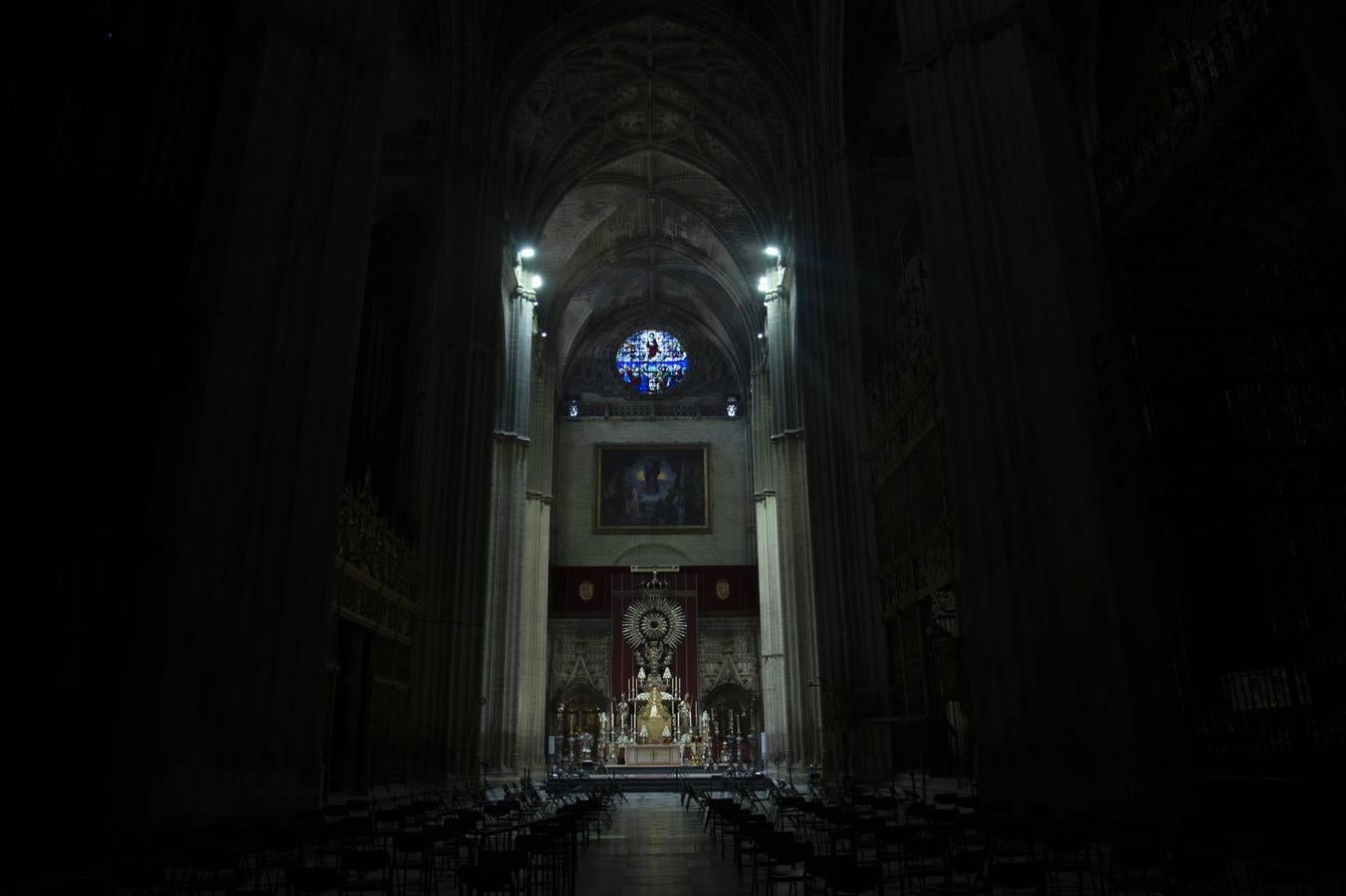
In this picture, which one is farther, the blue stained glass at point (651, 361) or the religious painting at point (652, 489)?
the blue stained glass at point (651, 361)

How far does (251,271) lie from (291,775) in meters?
4.83

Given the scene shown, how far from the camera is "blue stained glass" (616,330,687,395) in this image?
37.6 m

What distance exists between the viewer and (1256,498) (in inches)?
284

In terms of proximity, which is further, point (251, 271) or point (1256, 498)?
point (251, 271)

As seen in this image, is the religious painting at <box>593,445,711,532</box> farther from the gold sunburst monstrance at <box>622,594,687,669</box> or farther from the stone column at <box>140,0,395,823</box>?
the stone column at <box>140,0,395,823</box>

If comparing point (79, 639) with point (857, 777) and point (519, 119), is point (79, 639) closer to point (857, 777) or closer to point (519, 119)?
point (857, 777)

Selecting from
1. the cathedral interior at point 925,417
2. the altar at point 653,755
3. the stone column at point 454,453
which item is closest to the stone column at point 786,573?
the altar at point 653,755

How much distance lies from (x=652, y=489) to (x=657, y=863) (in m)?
28.0

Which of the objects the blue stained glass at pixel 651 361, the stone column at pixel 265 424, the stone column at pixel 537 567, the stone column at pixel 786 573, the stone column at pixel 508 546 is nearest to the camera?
the stone column at pixel 265 424

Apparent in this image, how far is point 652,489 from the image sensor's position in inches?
1441

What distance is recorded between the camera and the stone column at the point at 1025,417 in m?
8.00

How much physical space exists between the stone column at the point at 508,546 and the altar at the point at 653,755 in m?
3.37

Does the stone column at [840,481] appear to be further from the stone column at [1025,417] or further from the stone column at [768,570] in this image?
the stone column at [768,570]

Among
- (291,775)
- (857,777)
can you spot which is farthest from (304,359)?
(857,777)
